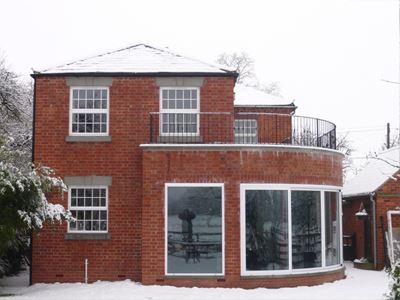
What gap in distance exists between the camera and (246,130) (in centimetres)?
2367

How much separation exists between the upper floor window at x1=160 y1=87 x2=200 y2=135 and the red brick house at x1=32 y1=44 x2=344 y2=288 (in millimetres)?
30

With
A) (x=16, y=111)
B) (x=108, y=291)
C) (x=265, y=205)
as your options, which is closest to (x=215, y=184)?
(x=265, y=205)

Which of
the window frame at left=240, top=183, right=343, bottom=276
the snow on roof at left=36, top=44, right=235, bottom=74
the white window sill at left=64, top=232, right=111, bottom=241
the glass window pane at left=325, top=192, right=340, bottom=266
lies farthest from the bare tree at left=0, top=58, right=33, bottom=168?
the glass window pane at left=325, top=192, right=340, bottom=266

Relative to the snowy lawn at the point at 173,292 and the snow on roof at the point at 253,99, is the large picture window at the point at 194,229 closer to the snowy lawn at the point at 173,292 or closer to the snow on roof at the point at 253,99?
the snowy lawn at the point at 173,292

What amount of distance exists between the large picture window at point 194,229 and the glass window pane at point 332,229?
3404 millimetres

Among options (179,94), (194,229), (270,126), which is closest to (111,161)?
(179,94)

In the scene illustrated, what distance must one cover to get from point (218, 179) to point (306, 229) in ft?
9.50

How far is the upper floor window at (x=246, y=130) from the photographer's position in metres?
23.1

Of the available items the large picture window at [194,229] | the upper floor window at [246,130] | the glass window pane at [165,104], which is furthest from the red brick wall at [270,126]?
the large picture window at [194,229]

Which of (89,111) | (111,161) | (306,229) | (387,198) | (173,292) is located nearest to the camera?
(173,292)

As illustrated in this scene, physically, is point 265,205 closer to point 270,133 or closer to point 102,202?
point 102,202

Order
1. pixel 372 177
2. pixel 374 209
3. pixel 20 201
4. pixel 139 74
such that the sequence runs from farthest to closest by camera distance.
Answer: pixel 372 177 < pixel 374 209 < pixel 139 74 < pixel 20 201

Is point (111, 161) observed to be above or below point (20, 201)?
above

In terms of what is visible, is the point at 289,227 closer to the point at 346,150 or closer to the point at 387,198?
the point at 387,198
